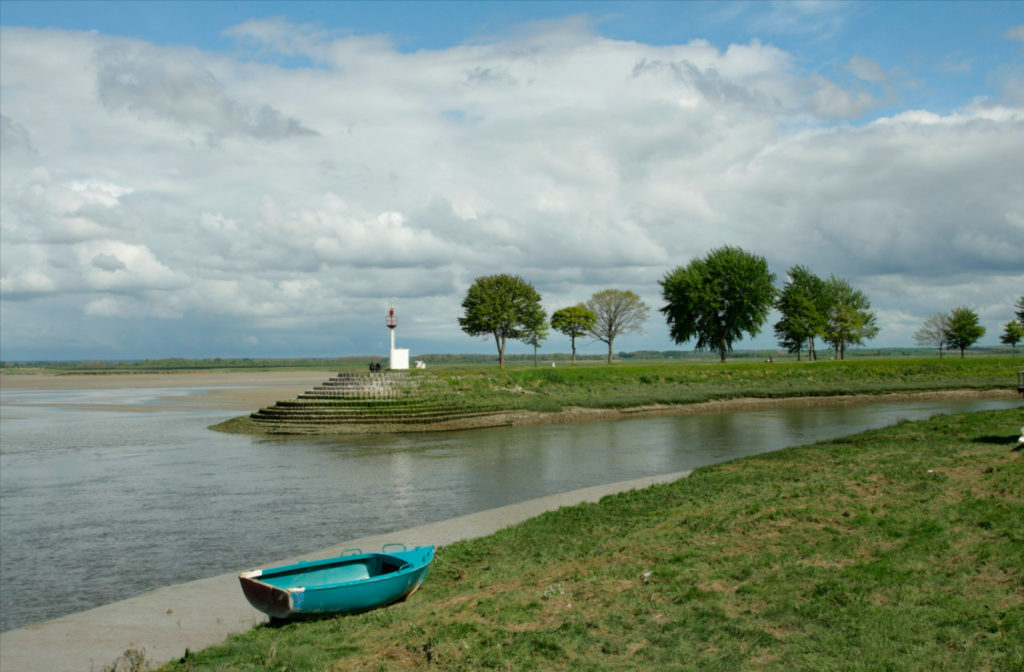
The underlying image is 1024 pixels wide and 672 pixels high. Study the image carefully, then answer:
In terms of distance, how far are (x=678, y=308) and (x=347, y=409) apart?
44319 mm

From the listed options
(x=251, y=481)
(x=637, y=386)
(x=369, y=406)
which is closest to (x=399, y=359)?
(x=369, y=406)

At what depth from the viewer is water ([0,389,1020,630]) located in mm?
14711

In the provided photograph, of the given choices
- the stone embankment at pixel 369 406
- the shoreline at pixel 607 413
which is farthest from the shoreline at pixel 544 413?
the stone embankment at pixel 369 406

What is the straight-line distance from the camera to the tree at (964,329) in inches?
3398

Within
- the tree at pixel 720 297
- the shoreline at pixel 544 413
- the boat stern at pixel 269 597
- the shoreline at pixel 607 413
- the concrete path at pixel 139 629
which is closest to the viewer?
the boat stern at pixel 269 597

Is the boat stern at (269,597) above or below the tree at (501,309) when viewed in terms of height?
below

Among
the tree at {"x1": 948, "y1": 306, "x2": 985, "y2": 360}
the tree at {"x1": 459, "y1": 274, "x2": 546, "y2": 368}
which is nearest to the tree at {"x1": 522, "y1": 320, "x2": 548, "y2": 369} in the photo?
the tree at {"x1": 459, "y1": 274, "x2": 546, "y2": 368}

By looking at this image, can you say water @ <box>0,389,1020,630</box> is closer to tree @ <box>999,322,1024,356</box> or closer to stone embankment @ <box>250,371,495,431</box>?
stone embankment @ <box>250,371,495,431</box>

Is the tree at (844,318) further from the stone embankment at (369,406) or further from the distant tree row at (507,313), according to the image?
the stone embankment at (369,406)

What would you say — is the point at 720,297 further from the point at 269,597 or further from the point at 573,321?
the point at 269,597

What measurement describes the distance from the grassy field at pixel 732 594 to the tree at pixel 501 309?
60.0m

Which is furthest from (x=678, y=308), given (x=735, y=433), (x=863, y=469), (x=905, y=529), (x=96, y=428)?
(x=905, y=529)

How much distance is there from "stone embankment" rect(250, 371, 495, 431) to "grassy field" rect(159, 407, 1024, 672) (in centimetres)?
2718

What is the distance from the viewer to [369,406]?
40.6 metres
